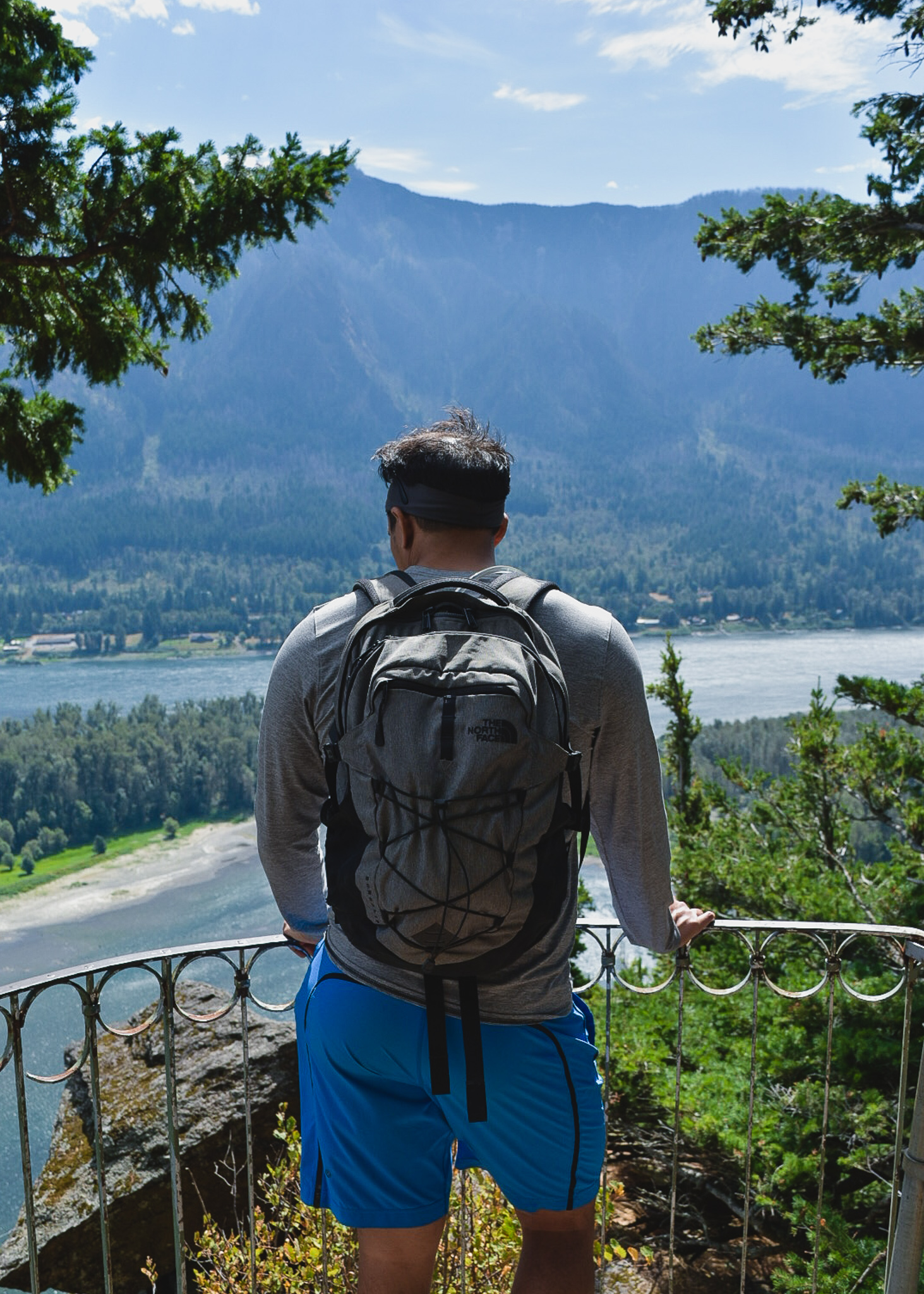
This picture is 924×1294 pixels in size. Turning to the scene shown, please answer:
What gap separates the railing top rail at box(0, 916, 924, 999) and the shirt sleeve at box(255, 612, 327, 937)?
1.06 ft

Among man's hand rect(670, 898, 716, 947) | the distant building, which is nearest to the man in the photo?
man's hand rect(670, 898, 716, 947)

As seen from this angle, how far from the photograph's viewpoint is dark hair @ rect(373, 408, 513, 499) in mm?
1195

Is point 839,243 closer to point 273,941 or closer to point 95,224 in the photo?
point 95,224

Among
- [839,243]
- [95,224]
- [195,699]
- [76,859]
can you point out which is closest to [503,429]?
[195,699]

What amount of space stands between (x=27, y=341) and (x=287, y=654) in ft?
12.6

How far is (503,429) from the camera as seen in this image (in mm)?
60312

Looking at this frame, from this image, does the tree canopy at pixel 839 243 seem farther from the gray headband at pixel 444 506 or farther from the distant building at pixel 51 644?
the distant building at pixel 51 644

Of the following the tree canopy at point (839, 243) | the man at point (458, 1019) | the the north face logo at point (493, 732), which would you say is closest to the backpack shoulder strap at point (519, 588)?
the man at point (458, 1019)

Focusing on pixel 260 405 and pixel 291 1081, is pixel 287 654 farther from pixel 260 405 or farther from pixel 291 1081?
pixel 260 405

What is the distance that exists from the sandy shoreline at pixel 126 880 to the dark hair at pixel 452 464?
36.4 m

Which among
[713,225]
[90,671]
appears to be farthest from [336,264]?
[713,225]

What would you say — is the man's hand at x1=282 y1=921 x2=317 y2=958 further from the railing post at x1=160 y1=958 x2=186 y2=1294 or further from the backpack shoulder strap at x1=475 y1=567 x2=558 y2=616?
the backpack shoulder strap at x1=475 y1=567 x2=558 y2=616

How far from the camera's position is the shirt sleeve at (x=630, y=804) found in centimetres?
114

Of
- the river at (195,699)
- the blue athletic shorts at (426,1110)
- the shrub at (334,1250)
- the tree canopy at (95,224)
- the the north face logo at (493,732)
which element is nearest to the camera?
the the north face logo at (493,732)
